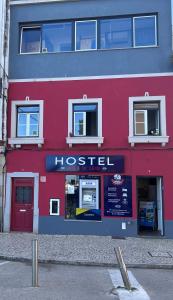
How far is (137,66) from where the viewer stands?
1470cm

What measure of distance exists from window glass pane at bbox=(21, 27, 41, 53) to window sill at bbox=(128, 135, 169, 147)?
570cm

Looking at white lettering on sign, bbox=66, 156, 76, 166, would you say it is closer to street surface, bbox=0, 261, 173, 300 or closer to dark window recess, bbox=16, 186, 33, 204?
dark window recess, bbox=16, 186, 33, 204

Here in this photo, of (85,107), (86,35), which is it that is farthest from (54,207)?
(86,35)

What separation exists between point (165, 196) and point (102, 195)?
2466mm

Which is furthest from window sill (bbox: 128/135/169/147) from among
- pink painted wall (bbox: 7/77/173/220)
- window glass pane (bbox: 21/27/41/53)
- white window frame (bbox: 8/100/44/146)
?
window glass pane (bbox: 21/27/41/53)

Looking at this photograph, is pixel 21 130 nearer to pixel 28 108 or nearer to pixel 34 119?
pixel 34 119

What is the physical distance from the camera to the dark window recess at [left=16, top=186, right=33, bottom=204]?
49.0 ft

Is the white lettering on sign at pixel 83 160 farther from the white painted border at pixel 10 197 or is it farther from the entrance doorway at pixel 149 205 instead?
the entrance doorway at pixel 149 205

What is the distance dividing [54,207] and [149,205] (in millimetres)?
3943

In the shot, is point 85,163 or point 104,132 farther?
point 104,132

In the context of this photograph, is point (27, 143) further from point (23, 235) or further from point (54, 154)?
point (23, 235)

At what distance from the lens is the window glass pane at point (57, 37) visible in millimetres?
15461

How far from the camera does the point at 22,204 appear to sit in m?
14.9

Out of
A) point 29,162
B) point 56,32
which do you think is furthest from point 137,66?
point 29,162
